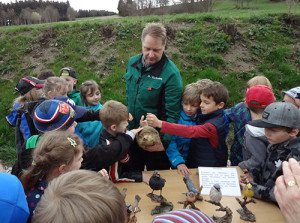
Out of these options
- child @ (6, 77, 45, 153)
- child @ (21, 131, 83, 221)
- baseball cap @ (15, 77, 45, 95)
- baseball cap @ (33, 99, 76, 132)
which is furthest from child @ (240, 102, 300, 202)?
baseball cap @ (15, 77, 45, 95)

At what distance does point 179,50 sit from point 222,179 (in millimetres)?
5700

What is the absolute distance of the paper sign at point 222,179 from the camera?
203 cm

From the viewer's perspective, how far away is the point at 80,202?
913 millimetres

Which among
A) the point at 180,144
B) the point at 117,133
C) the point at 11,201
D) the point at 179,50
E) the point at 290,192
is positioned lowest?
the point at 180,144

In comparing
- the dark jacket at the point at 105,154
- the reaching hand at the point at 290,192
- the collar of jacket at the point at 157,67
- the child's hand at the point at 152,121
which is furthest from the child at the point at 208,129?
the reaching hand at the point at 290,192

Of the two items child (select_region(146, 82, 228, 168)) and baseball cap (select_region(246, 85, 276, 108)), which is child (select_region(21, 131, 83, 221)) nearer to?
child (select_region(146, 82, 228, 168))

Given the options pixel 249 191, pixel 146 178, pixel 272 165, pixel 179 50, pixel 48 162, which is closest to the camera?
pixel 48 162

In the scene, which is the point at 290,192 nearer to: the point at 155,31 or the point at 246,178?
the point at 246,178

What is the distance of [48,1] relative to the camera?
1552 cm

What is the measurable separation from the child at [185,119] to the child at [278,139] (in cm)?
84

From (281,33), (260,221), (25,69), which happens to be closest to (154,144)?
(260,221)

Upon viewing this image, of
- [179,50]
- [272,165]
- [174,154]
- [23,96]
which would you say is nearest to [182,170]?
[174,154]

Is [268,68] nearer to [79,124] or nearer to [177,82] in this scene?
[177,82]

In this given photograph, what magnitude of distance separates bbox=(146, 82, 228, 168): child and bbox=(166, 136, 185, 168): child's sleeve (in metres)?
0.23
